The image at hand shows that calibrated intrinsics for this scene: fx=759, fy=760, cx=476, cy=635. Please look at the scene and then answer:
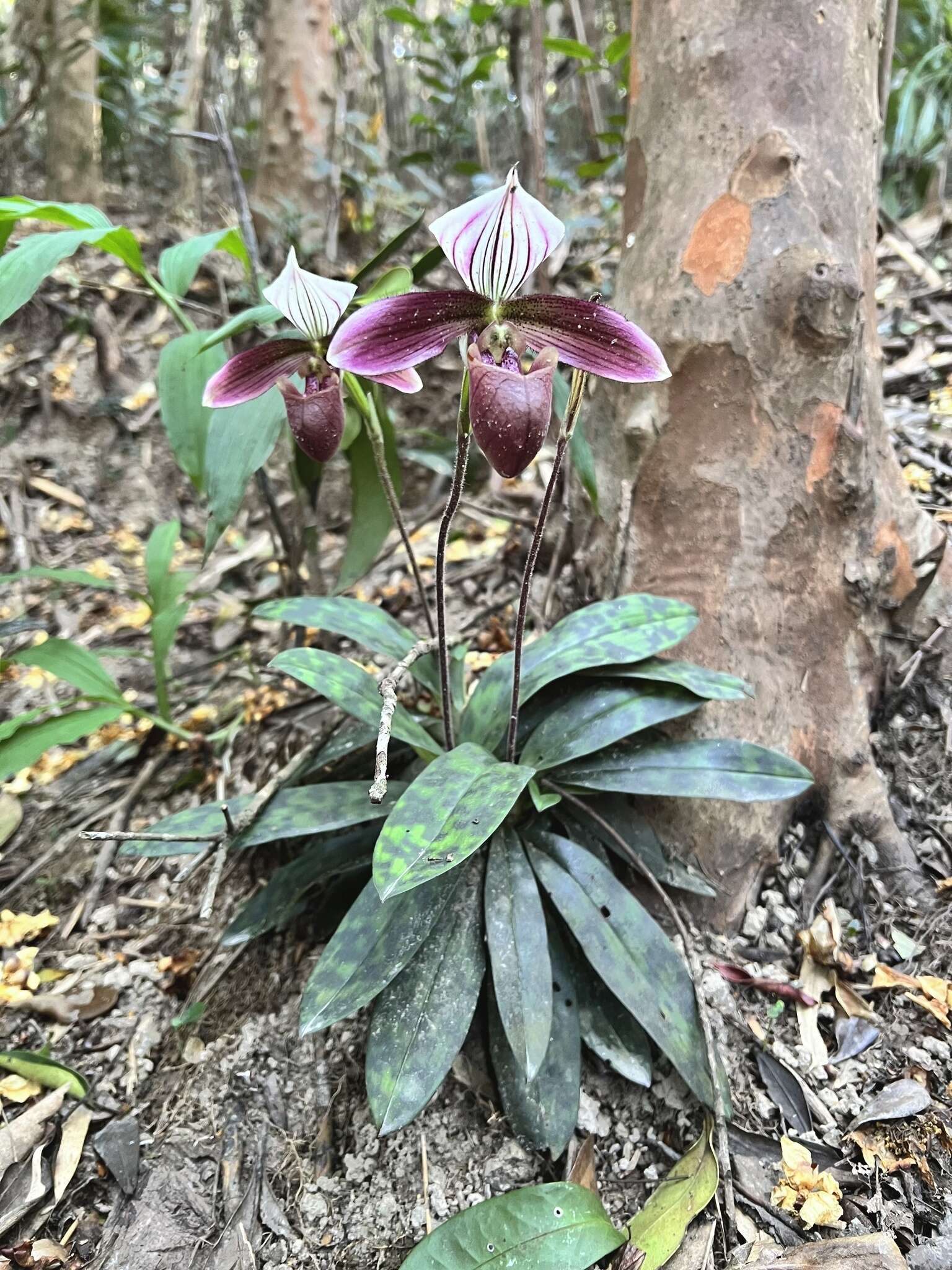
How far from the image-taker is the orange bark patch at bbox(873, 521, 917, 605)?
1.72 meters

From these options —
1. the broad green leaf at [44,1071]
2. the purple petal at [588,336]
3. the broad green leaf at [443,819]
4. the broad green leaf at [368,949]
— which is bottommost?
the broad green leaf at [44,1071]

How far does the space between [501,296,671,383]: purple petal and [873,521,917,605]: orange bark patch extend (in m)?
0.94

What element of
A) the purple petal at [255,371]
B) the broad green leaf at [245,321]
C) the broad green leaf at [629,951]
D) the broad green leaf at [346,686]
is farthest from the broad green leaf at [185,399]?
the broad green leaf at [629,951]

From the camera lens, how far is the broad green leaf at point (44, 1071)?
4.40 ft

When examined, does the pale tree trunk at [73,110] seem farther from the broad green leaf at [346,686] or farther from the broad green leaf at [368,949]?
the broad green leaf at [368,949]

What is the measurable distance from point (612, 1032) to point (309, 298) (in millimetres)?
1279

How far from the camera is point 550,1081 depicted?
3.97 feet

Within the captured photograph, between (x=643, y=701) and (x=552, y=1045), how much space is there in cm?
61

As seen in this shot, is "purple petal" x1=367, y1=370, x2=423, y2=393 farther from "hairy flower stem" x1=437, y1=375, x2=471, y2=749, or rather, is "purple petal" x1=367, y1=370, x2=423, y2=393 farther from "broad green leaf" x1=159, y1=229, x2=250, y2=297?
"broad green leaf" x1=159, y1=229, x2=250, y2=297

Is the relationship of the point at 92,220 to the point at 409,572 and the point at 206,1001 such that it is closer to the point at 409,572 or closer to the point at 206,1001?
the point at 409,572

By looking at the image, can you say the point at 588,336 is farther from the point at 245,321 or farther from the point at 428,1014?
the point at 428,1014

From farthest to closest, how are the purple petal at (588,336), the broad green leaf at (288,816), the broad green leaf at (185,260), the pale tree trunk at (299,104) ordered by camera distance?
1. the pale tree trunk at (299,104)
2. the broad green leaf at (185,260)
3. the broad green leaf at (288,816)
4. the purple petal at (588,336)

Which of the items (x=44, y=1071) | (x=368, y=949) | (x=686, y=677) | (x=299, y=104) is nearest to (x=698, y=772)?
(x=686, y=677)

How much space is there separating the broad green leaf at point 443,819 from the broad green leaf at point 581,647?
26 centimetres
